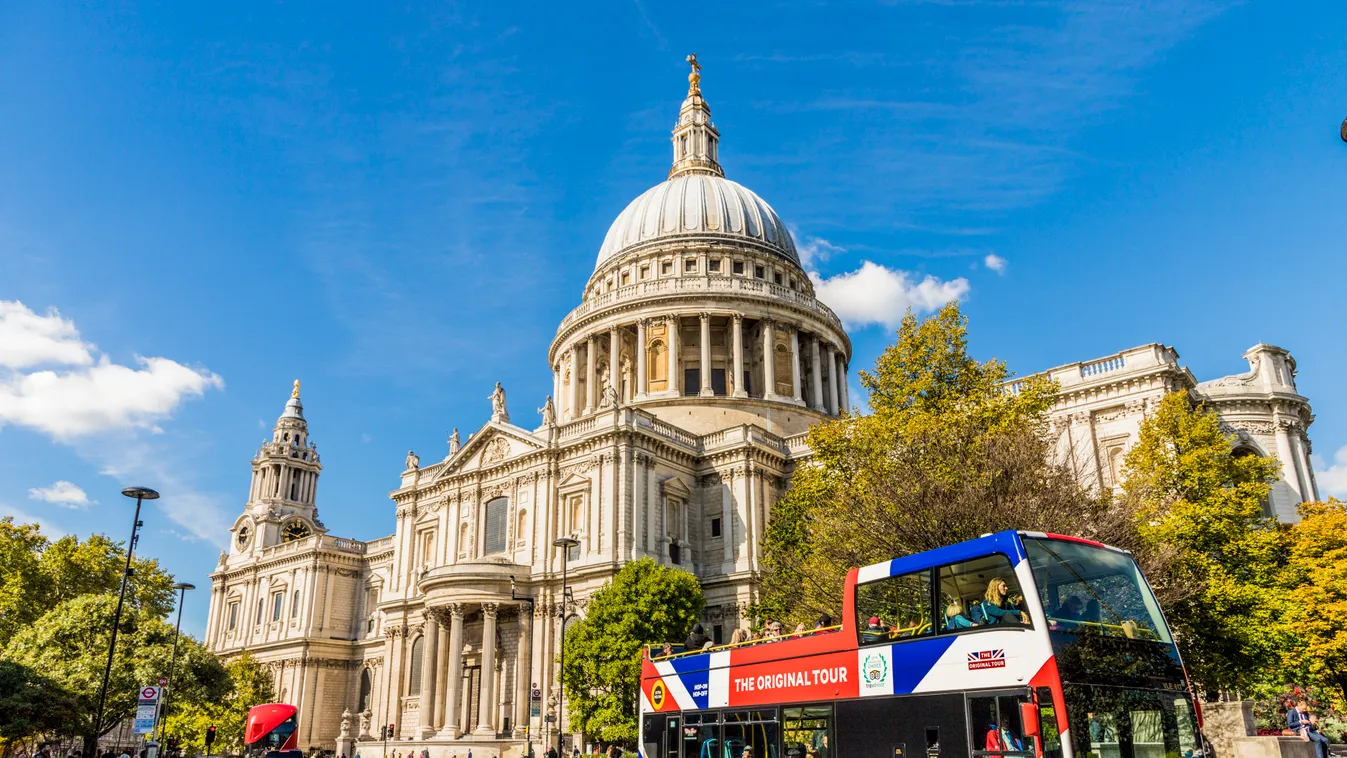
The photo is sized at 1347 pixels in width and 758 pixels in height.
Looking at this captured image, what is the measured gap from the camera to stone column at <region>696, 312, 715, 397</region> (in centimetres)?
5953

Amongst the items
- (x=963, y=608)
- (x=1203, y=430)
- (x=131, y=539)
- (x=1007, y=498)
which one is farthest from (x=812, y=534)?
(x=131, y=539)

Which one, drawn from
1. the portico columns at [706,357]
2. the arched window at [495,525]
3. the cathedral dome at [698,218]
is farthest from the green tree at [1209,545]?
the cathedral dome at [698,218]

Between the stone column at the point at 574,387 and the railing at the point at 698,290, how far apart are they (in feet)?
8.11

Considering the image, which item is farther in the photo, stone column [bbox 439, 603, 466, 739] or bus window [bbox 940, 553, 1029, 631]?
stone column [bbox 439, 603, 466, 739]

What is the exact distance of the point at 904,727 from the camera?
1397 centimetres

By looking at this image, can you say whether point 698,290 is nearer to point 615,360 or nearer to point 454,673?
point 615,360

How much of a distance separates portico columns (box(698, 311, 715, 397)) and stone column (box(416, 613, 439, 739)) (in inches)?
818

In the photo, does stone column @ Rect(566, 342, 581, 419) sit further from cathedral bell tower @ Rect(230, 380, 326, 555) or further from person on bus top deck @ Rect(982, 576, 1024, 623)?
person on bus top deck @ Rect(982, 576, 1024, 623)

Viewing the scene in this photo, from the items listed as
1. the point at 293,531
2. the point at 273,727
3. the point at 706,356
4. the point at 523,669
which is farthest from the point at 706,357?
the point at 293,531

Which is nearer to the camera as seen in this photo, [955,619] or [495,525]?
[955,619]

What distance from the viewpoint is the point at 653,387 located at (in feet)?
206

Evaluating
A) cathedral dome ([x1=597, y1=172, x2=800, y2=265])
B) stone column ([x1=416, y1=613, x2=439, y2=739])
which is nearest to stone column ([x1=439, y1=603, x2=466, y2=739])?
stone column ([x1=416, y1=613, x2=439, y2=739])

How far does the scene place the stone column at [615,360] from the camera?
207 feet

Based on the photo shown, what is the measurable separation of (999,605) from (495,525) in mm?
42250
